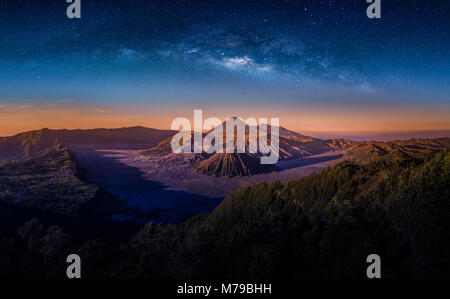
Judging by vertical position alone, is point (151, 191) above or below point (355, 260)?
below

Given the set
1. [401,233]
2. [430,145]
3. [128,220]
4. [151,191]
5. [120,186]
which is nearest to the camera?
[401,233]

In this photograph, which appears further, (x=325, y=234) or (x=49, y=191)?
(x=49, y=191)

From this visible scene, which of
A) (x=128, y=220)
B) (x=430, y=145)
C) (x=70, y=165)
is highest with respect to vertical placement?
(x=430, y=145)

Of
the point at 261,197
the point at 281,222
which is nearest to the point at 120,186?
the point at 261,197

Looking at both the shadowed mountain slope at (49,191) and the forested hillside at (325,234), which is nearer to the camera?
the forested hillside at (325,234)

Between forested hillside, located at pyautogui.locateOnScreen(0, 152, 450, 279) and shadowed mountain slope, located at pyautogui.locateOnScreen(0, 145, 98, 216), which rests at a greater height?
forested hillside, located at pyautogui.locateOnScreen(0, 152, 450, 279)

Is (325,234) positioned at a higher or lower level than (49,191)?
higher

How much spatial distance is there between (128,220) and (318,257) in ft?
182

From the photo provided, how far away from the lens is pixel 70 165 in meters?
110

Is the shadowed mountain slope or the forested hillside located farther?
the shadowed mountain slope

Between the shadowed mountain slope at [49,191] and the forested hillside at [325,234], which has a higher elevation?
the forested hillside at [325,234]

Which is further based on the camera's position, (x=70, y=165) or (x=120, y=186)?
(x=70, y=165)
